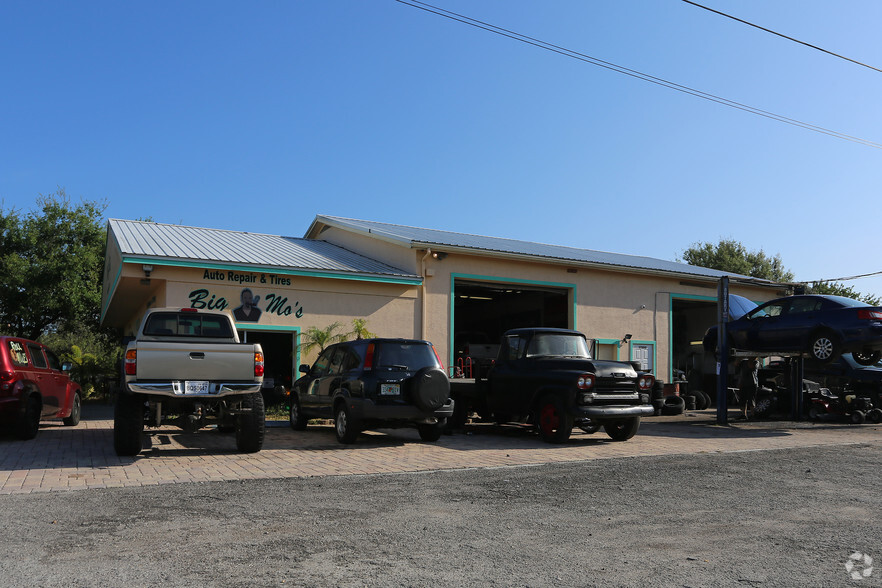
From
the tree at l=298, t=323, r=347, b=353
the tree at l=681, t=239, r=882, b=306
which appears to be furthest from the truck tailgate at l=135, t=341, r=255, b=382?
the tree at l=681, t=239, r=882, b=306

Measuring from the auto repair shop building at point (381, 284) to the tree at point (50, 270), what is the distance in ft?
22.3

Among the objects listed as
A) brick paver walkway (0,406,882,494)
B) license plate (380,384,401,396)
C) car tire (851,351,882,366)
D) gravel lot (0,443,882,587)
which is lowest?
brick paver walkway (0,406,882,494)

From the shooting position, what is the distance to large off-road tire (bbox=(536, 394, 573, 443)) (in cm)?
1158

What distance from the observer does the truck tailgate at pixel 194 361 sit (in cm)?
910

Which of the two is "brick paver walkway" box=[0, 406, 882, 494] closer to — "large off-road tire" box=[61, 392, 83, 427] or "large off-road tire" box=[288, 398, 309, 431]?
"large off-road tire" box=[61, 392, 83, 427]

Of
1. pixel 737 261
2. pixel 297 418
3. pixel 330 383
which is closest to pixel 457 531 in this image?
pixel 330 383

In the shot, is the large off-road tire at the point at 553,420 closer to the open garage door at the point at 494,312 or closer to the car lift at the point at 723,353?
the car lift at the point at 723,353

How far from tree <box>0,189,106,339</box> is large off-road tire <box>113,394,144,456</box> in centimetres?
2652

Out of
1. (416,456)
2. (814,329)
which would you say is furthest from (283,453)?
(814,329)

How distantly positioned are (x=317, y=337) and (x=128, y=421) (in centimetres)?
799

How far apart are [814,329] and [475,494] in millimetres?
10187

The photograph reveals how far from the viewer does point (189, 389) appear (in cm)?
932

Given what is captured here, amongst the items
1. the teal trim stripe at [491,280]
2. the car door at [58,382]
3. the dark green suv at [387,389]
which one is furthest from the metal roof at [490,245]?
the car door at [58,382]

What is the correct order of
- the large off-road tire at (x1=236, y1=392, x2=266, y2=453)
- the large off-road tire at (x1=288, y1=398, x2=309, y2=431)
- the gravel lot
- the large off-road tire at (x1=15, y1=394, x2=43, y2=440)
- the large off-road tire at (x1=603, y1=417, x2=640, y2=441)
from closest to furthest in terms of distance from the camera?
the gravel lot, the large off-road tire at (x1=236, y1=392, x2=266, y2=453), the large off-road tire at (x1=15, y1=394, x2=43, y2=440), the large off-road tire at (x1=603, y1=417, x2=640, y2=441), the large off-road tire at (x1=288, y1=398, x2=309, y2=431)
